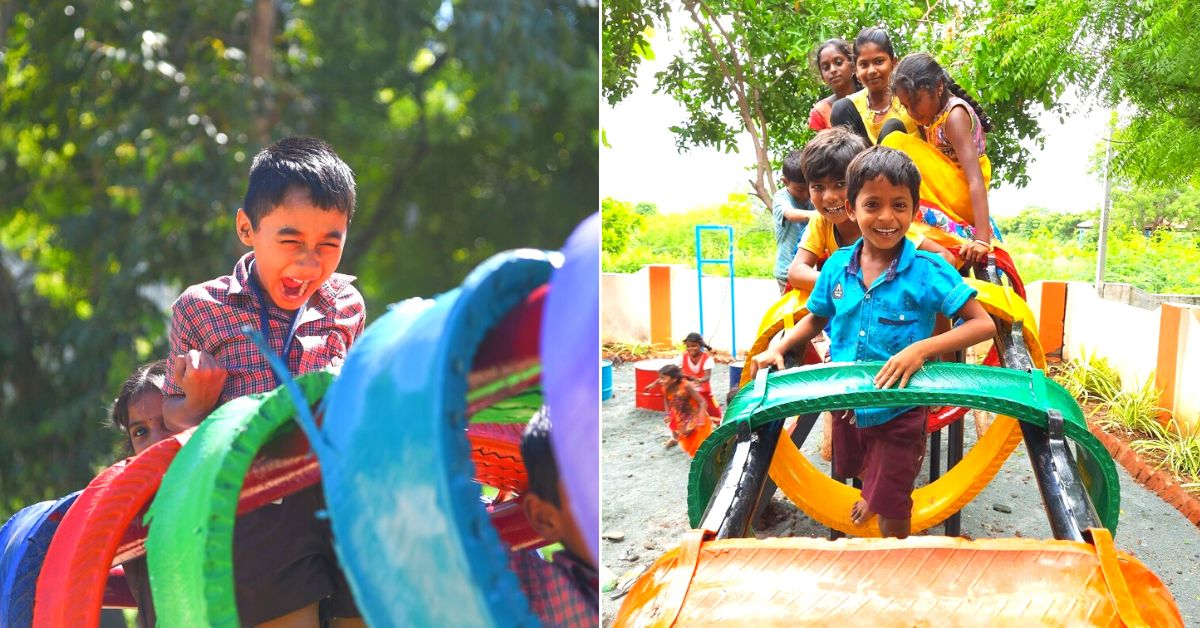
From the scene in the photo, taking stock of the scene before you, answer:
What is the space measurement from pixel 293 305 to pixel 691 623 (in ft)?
1.43

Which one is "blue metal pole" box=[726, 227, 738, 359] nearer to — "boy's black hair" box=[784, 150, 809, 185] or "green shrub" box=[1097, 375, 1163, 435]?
"green shrub" box=[1097, 375, 1163, 435]

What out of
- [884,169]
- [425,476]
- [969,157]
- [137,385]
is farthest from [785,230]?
[425,476]

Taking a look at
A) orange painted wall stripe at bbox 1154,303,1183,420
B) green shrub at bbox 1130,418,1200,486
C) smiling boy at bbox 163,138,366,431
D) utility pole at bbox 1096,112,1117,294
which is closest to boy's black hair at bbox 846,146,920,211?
smiling boy at bbox 163,138,366,431

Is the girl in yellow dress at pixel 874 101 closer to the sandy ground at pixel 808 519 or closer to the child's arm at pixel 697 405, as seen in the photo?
the child's arm at pixel 697 405

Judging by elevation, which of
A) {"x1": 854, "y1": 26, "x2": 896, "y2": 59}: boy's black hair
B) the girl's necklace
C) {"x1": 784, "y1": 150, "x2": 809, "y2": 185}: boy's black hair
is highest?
{"x1": 854, "y1": 26, "x2": 896, "y2": 59}: boy's black hair

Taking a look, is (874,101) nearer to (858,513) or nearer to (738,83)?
(858,513)

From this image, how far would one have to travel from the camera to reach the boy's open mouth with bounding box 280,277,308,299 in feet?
2.75

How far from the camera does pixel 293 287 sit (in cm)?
85

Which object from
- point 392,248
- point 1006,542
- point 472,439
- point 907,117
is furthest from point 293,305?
point 392,248

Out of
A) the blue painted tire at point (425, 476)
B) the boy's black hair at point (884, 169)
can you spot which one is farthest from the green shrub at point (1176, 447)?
the blue painted tire at point (425, 476)

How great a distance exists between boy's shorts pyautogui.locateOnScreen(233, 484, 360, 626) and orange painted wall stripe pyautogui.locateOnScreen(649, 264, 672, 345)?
369cm

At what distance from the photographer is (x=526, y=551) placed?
0.59 metres

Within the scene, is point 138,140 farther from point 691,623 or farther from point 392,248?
point 691,623

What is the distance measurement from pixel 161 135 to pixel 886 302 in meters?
2.99
